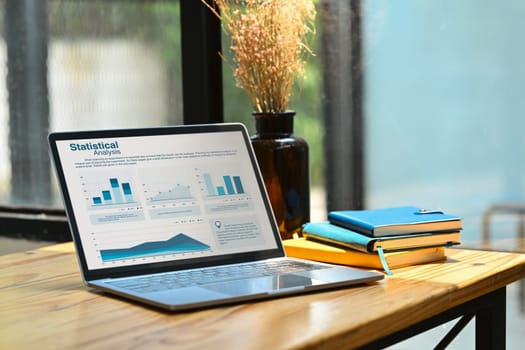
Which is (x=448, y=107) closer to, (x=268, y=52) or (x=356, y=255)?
(x=268, y=52)

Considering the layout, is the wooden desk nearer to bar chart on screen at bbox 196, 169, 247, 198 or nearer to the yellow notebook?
the yellow notebook

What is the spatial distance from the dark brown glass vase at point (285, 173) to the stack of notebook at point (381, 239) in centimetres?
14

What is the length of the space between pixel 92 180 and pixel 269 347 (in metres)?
0.53

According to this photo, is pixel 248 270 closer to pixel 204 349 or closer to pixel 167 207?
pixel 167 207

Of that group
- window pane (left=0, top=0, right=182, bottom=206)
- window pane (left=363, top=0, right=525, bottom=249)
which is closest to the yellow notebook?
window pane (left=363, top=0, right=525, bottom=249)

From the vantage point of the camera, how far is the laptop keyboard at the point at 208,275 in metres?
1.26

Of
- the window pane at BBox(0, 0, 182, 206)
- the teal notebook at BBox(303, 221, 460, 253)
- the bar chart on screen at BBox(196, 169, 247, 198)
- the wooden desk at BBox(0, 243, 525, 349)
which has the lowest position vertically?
the wooden desk at BBox(0, 243, 525, 349)

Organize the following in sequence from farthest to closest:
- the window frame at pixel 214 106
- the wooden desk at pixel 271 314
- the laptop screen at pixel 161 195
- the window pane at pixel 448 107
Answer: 1. the window frame at pixel 214 106
2. the window pane at pixel 448 107
3. the laptop screen at pixel 161 195
4. the wooden desk at pixel 271 314

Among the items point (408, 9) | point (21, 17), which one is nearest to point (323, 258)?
point (408, 9)

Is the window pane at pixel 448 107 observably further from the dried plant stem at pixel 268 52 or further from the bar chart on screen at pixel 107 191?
the bar chart on screen at pixel 107 191

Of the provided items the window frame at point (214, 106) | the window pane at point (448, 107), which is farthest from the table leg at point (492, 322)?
the window frame at point (214, 106)


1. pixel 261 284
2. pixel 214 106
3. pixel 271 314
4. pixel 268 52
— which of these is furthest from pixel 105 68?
pixel 271 314

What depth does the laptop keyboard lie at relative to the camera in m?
1.26

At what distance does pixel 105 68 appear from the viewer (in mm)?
2490
